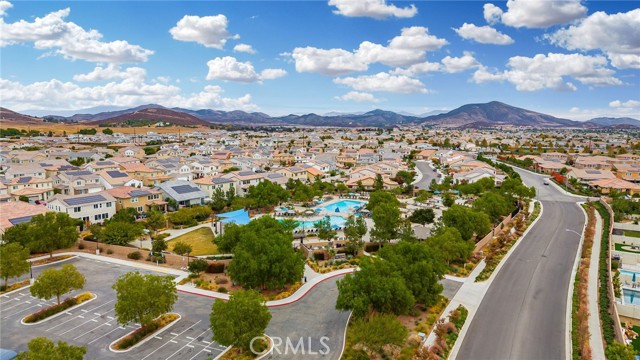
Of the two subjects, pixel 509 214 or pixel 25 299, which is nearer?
pixel 25 299

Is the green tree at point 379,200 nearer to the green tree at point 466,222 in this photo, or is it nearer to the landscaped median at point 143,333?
the green tree at point 466,222

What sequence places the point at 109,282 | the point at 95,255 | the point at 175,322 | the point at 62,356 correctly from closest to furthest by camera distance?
the point at 62,356 → the point at 175,322 → the point at 109,282 → the point at 95,255

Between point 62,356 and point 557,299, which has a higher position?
point 62,356

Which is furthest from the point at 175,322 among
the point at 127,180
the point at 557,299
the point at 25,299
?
the point at 127,180

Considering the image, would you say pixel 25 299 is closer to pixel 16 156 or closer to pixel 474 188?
pixel 474 188

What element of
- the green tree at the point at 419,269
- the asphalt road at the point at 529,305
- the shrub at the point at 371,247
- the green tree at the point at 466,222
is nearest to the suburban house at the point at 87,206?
the shrub at the point at 371,247

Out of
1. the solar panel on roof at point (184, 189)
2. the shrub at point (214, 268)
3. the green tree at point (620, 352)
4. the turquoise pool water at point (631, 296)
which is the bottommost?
the turquoise pool water at point (631, 296)

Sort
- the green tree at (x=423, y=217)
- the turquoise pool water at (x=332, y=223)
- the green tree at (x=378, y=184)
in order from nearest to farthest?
the turquoise pool water at (x=332, y=223)
the green tree at (x=423, y=217)
the green tree at (x=378, y=184)
